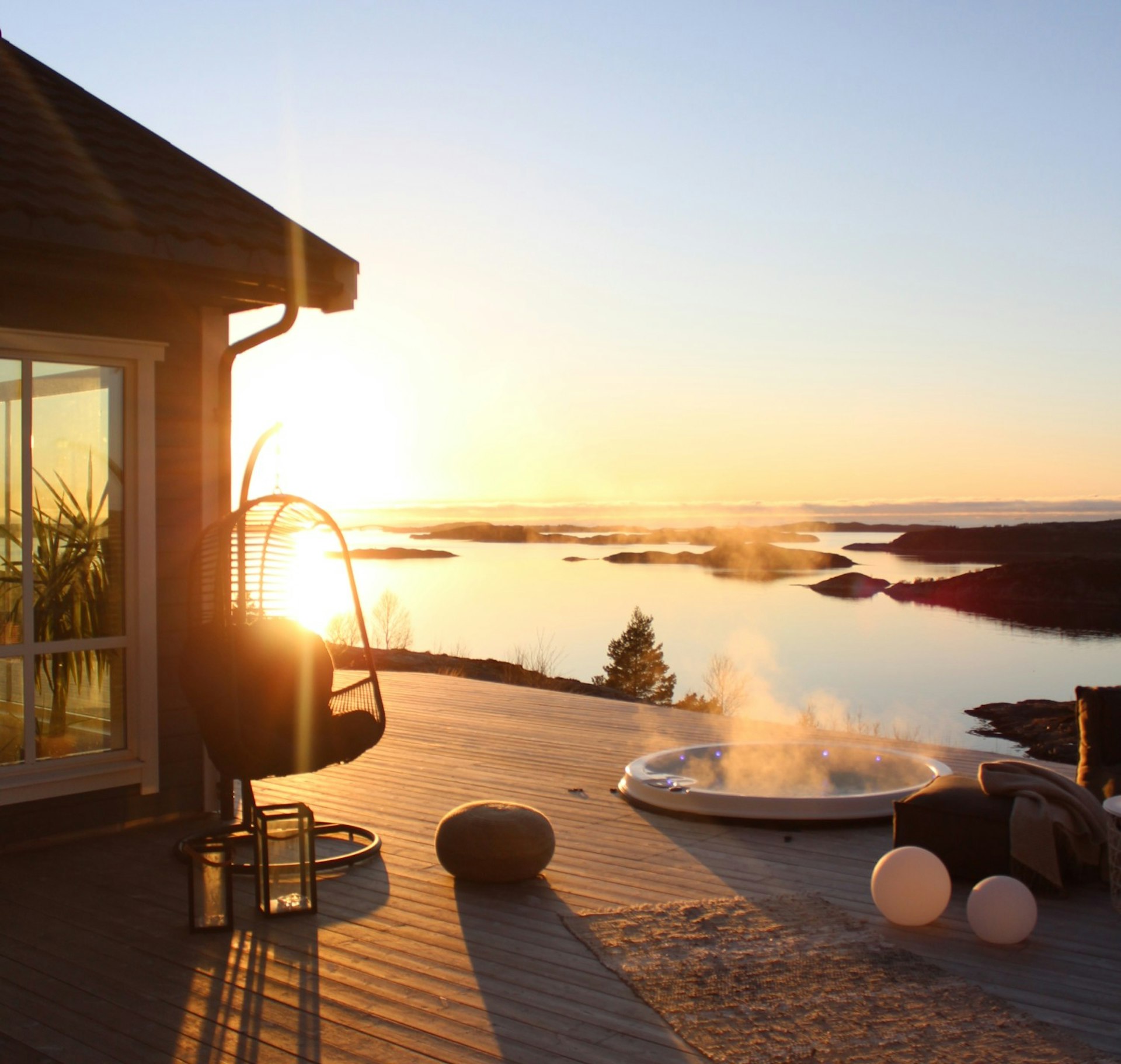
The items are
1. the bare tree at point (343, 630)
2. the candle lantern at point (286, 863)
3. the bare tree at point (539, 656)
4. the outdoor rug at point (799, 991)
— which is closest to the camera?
the outdoor rug at point (799, 991)

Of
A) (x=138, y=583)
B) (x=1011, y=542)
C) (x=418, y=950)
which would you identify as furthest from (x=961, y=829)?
(x=1011, y=542)

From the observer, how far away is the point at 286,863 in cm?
330

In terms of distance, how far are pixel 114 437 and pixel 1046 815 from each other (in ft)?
12.1

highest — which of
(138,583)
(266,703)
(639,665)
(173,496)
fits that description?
(173,496)

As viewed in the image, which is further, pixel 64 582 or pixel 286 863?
pixel 64 582

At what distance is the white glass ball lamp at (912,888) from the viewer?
3092 millimetres

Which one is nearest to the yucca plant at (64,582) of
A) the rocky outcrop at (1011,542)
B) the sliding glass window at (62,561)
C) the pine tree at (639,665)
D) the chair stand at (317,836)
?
the sliding glass window at (62,561)

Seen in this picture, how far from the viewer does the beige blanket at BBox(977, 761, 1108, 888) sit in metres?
3.47

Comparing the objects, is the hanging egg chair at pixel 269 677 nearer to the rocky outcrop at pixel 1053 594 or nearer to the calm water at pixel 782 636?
the calm water at pixel 782 636

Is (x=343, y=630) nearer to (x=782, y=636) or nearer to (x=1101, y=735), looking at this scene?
(x=1101, y=735)

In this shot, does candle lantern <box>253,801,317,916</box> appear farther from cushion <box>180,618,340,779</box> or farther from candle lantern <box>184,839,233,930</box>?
cushion <box>180,618,340,779</box>

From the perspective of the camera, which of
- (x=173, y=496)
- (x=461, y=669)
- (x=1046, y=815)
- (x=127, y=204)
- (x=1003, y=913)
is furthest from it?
(x=461, y=669)

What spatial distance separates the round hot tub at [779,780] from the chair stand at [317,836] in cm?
124

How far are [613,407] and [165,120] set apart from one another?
10756 millimetres
